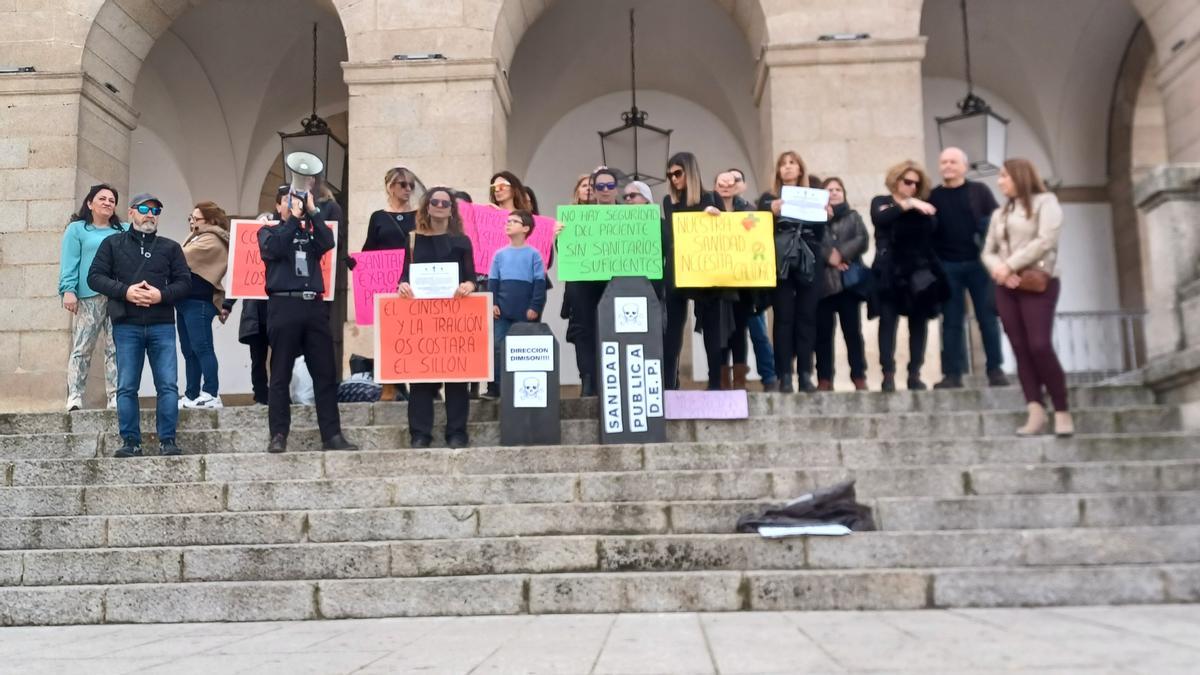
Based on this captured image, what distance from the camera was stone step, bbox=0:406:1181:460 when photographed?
6523 millimetres

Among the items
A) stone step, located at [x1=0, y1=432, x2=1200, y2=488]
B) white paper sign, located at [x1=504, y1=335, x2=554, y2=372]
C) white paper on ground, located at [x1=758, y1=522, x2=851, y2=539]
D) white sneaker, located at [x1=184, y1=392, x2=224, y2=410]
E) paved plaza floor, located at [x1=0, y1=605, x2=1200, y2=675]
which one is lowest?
paved plaza floor, located at [x1=0, y1=605, x2=1200, y2=675]

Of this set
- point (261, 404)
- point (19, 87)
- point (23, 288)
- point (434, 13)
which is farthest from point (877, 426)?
point (19, 87)

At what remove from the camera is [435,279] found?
6699mm

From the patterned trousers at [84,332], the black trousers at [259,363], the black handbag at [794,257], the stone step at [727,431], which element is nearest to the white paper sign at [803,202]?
the black handbag at [794,257]

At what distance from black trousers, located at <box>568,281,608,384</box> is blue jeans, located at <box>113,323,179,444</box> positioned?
9.17 feet

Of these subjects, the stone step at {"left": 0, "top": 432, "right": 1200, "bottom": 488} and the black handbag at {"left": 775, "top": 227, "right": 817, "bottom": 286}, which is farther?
the black handbag at {"left": 775, "top": 227, "right": 817, "bottom": 286}

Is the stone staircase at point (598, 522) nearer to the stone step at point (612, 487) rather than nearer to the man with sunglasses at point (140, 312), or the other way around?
the stone step at point (612, 487)

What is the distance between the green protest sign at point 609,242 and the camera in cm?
701

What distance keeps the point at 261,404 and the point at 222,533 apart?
245 centimetres

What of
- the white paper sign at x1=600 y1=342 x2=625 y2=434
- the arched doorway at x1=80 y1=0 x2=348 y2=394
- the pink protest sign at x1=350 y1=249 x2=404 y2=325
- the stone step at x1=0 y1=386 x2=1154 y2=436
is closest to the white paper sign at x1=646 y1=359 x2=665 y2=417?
the white paper sign at x1=600 y1=342 x2=625 y2=434

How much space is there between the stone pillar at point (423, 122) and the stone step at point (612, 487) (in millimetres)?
5239

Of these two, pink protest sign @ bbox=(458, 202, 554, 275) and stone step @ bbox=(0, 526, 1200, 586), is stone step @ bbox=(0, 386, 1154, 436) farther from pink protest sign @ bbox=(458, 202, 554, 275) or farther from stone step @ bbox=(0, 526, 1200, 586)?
stone step @ bbox=(0, 526, 1200, 586)

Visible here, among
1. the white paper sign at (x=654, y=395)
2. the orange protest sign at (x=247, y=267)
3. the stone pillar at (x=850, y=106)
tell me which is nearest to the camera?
the white paper sign at (x=654, y=395)

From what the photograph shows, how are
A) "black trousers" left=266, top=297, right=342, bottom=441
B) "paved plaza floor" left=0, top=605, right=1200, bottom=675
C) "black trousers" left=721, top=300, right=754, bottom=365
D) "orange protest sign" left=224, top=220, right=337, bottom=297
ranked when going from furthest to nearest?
"orange protest sign" left=224, top=220, right=337, bottom=297, "black trousers" left=721, top=300, right=754, bottom=365, "black trousers" left=266, top=297, right=342, bottom=441, "paved plaza floor" left=0, top=605, right=1200, bottom=675
